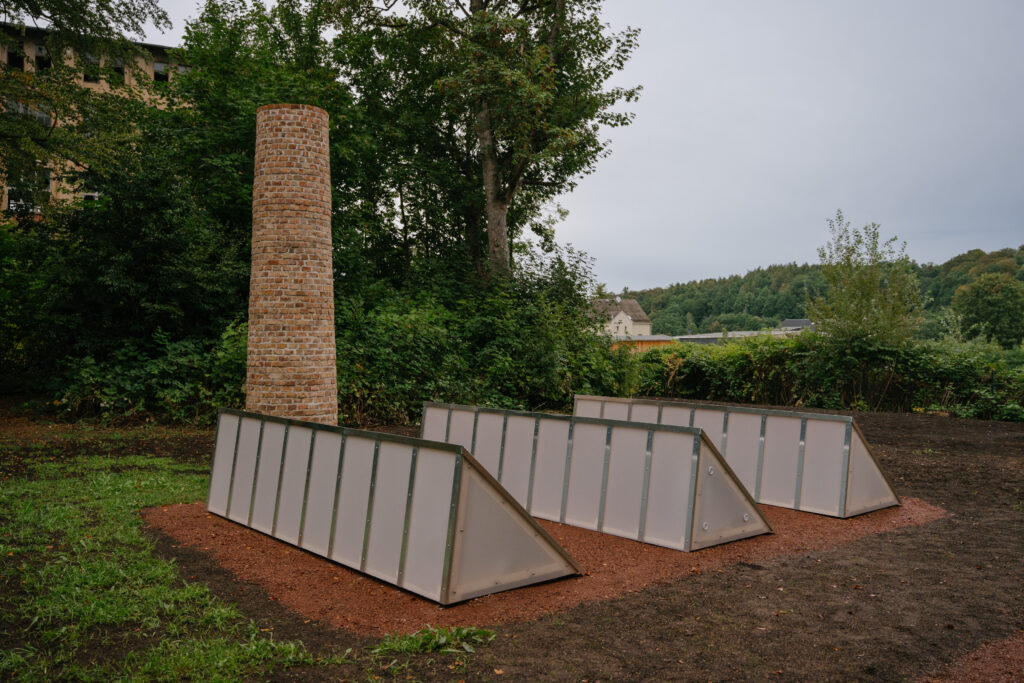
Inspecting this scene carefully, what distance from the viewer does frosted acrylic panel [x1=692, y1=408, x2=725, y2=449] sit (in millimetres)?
8547

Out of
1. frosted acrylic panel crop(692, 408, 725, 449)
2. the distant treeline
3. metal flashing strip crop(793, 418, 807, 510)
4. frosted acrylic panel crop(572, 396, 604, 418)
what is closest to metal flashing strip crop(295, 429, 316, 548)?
frosted acrylic panel crop(572, 396, 604, 418)

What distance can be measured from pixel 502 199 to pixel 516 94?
375 cm

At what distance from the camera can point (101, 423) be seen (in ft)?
42.9

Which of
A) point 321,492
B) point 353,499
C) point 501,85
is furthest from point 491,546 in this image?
point 501,85

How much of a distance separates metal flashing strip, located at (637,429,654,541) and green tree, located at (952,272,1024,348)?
178 ft

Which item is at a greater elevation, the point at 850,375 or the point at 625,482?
the point at 850,375

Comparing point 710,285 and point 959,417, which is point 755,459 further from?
point 710,285

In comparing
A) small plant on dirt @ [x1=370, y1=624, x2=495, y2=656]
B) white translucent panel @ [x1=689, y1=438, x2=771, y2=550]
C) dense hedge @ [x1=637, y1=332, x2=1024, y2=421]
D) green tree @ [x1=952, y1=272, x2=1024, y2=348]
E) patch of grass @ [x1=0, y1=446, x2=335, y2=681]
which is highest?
green tree @ [x1=952, y1=272, x2=1024, y2=348]

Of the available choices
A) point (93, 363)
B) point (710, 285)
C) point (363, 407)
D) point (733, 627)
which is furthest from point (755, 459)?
point (710, 285)

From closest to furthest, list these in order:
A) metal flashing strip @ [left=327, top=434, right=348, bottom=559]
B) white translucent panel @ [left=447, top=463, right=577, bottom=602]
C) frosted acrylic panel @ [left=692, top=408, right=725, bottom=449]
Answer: white translucent panel @ [left=447, top=463, right=577, bottom=602], metal flashing strip @ [left=327, top=434, right=348, bottom=559], frosted acrylic panel @ [left=692, top=408, right=725, bottom=449]

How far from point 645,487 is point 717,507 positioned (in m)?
0.68

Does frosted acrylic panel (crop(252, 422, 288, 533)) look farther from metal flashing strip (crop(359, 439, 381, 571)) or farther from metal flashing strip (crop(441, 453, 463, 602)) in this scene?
metal flashing strip (crop(441, 453, 463, 602))

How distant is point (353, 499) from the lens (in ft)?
18.6

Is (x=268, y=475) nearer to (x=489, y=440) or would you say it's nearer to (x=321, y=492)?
(x=321, y=492)
